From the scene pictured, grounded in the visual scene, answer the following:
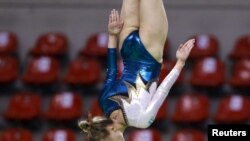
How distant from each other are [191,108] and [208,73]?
0.46m

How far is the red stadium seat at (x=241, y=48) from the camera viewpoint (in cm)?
877

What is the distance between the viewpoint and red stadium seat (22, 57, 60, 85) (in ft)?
29.0

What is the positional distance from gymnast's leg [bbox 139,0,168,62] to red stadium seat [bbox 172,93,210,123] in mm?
2732

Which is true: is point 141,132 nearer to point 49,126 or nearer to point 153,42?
point 49,126

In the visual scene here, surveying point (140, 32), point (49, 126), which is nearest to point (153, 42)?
point (140, 32)

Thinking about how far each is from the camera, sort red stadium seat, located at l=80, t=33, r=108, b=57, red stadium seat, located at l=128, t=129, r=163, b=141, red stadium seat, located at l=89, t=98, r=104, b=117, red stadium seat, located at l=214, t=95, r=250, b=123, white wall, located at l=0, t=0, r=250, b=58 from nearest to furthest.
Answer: red stadium seat, located at l=128, t=129, r=163, b=141 → red stadium seat, located at l=214, t=95, r=250, b=123 → red stadium seat, located at l=89, t=98, r=104, b=117 → red stadium seat, located at l=80, t=33, r=108, b=57 → white wall, located at l=0, t=0, r=250, b=58

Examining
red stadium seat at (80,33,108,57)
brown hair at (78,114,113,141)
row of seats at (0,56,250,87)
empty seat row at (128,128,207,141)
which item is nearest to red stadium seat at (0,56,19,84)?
row of seats at (0,56,250,87)

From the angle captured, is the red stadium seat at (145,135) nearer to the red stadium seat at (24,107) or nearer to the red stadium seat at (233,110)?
the red stadium seat at (233,110)

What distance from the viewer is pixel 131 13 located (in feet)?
18.5

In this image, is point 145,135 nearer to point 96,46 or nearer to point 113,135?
point 96,46

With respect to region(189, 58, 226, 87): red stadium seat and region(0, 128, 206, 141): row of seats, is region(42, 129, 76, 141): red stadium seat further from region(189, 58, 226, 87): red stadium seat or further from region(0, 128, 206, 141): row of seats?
region(189, 58, 226, 87): red stadium seat

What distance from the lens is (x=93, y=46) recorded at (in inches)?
358

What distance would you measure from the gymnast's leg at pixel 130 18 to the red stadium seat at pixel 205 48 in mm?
3274

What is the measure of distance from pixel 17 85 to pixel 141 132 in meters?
1.70
